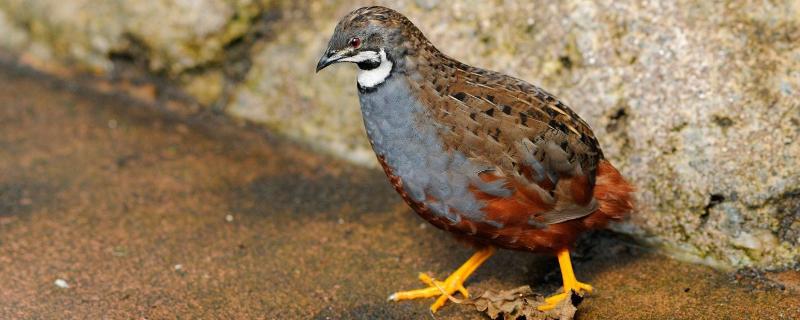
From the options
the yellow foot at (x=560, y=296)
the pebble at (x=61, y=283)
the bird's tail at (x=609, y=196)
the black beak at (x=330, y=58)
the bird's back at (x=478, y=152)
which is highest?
the black beak at (x=330, y=58)

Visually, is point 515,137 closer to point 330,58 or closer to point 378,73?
point 378,73

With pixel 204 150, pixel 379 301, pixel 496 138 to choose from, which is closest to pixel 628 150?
pixel 496 138

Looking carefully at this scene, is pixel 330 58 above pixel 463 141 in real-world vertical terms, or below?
above

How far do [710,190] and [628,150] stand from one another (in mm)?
507

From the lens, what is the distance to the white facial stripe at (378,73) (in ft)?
14.6

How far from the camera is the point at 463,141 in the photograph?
4.38 m

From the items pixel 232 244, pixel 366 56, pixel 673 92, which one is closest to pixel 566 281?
pixel 673 92

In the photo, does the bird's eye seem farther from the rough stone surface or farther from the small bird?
the rough stone surface

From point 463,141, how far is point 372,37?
670mm

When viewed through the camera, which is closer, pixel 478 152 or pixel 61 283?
pixel 478 152

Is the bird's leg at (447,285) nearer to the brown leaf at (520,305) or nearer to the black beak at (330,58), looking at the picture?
the brown leaf at (520,305)

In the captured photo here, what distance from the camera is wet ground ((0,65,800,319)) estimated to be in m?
4.66

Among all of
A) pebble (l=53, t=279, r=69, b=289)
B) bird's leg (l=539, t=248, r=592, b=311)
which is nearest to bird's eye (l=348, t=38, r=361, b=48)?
bird's leg (l=539, t=248, r=592, b=311)

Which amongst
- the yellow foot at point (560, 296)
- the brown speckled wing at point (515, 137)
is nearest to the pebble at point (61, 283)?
the brown speckled wing at point (515, 137)
